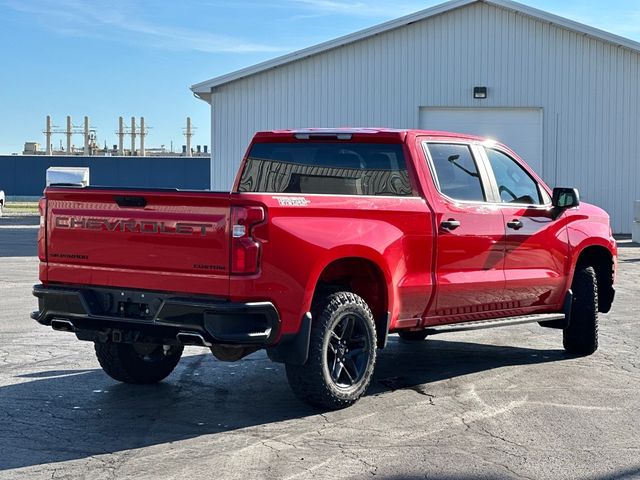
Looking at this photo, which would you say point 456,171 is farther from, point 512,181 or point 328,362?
point 328,362

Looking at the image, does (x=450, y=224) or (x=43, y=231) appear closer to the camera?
(x=43, y=231)

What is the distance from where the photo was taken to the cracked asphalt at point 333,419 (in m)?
5.88

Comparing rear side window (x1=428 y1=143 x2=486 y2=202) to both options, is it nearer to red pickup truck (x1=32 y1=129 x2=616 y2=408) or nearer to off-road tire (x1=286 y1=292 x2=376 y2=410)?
red pickup truck (x1=32 y1=129 x2=616 y2=408)

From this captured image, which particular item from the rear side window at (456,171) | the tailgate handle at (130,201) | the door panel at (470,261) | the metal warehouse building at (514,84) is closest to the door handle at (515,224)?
the door panel at (470,261)

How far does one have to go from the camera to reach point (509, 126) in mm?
27875

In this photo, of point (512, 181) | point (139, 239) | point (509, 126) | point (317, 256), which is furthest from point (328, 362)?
point (509, 126)

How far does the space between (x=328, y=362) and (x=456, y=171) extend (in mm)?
2160

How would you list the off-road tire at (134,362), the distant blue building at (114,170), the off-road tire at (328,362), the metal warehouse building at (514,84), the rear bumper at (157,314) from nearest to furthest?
the rear bumper at (157,314) → the off-road tire at (328,362) → the off-road tire at (134,362) → the metal warehouse building at (514,84) → the distant blue building at (114,170)

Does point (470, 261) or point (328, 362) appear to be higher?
point (470, 261)

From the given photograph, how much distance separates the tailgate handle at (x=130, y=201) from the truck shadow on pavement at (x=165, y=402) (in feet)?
4.57

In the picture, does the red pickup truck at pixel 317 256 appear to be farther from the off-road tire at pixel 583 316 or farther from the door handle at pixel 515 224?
the off-road tire at pixel 583 316

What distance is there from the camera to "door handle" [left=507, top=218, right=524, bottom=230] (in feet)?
28.9

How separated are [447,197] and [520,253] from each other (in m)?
1.08

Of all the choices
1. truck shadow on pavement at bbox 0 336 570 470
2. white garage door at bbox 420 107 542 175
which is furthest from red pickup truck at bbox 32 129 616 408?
white garage door at bbox 420 107 542 175
